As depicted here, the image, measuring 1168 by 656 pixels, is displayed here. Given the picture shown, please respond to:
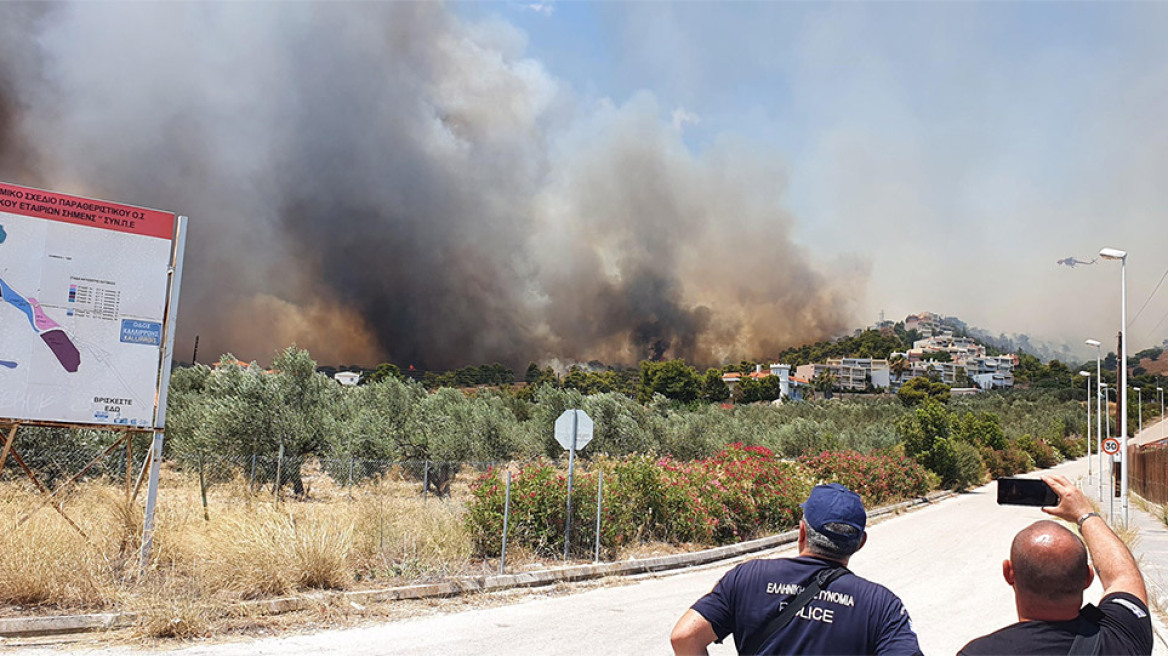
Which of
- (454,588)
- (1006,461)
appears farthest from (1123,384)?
(454,588)

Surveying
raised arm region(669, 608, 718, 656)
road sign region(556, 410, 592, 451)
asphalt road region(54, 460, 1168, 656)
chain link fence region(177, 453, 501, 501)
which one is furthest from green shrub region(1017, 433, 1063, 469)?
raised arm region(669, 608, 718, 656)

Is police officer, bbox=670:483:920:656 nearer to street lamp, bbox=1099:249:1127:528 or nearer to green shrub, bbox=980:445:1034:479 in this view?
street lamp, bbox=1099:249:1127:528

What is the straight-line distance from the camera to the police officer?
243 centimetres

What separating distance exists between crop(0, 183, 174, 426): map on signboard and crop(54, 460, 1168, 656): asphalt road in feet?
11.2

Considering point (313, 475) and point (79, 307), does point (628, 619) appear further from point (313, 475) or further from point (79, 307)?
point (313, 475)

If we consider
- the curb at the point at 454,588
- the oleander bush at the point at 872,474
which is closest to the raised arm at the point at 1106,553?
the curb at the point at 454,588

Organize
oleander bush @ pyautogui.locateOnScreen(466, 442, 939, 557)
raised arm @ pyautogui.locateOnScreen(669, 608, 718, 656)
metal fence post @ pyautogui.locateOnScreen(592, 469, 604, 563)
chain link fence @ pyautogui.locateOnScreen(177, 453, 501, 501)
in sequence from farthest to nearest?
chain link fence @ pyautogui.locateOnScreen(177, 453, 501, 501), oleander bush @ pyautogui.locateOnScreen(466, 442, 939, 557), metal fence post @ pyautogui.locateOnScreen(592, 469, 604, 563), raised arm @ pyautogui.locateOnScreen(669, 608, 718, 656)

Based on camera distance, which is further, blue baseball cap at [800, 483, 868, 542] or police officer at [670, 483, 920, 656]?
blue baseball cap at [800, 483, 868, 542]

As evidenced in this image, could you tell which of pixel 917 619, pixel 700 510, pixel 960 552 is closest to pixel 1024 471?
pixel 960 552

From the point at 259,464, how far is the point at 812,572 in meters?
18.8

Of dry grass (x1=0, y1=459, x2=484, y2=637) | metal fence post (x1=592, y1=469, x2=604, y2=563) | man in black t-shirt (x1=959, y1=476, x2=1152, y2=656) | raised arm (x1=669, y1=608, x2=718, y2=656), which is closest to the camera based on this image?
man in black t-shirt (x1=959, y1=476, x2=1152, y2=656)

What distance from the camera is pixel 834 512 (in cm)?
257

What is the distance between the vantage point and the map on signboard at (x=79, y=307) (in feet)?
29.1

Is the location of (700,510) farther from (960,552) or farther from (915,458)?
(915,458)
